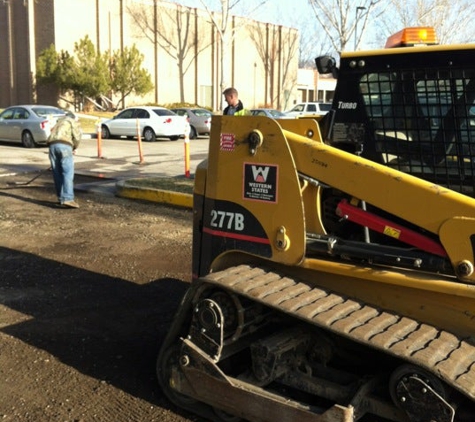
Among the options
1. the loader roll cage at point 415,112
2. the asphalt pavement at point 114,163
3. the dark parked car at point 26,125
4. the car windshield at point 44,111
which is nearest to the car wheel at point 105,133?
the asphalt pavement at point 114,163

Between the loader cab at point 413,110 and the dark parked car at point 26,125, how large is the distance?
17.7 m

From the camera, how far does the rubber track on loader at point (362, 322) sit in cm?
278

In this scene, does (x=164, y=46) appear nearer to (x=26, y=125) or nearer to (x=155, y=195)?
(x=26, y=125)

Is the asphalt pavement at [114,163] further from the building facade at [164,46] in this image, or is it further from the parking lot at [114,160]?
the building facade at [164,46]

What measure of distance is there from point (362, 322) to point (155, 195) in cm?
808

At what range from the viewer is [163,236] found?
27.7ft

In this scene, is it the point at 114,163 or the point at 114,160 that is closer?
the point at 114,163

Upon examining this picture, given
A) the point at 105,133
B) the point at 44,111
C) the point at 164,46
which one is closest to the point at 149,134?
the point at 105,133

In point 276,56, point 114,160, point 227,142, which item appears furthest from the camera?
point 276,56

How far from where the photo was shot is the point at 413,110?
337 cm

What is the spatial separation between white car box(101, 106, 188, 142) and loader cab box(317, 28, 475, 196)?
2175 cm

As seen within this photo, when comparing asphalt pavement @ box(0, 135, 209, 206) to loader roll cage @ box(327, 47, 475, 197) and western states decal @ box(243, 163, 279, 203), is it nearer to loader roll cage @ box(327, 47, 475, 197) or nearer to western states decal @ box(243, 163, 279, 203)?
western states decal @ box(243, 163, 279, 203)

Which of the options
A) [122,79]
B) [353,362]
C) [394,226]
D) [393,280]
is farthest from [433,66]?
[122,79]

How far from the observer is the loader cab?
326cm
